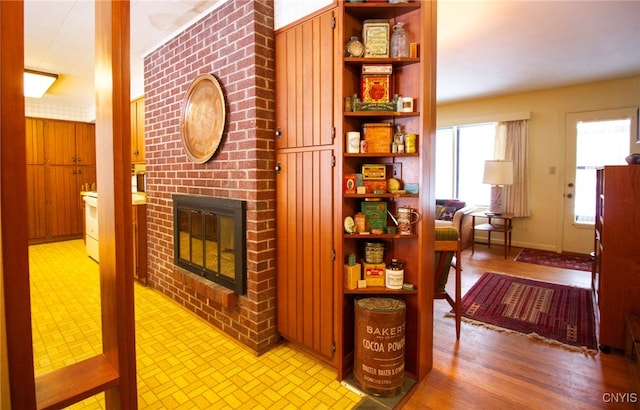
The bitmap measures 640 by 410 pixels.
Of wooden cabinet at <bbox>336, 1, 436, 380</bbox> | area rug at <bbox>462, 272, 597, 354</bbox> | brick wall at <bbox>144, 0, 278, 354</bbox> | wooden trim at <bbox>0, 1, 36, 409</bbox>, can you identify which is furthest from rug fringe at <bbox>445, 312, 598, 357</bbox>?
wooden trim at <bbox>0, 1, 36, 409</bbox>

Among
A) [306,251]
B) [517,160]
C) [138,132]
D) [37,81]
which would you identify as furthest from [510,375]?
[37,81]

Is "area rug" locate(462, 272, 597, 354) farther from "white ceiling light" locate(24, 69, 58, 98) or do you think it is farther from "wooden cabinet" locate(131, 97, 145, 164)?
"white ceiling light" locate(24, 69, 58, 98)

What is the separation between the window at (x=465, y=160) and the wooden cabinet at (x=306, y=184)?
4551mm

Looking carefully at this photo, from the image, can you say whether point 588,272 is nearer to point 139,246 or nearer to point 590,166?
point 590,166

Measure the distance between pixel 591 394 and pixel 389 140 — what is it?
1.81 m

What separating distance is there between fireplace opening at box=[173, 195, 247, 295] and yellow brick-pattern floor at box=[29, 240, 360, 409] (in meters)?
0.44

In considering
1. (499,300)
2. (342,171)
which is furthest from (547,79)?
(342,171)

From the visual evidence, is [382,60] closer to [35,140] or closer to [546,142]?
[546,142]

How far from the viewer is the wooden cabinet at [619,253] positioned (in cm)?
212

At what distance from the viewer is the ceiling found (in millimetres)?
2504

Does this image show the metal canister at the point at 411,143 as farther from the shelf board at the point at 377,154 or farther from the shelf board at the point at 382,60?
the shelf board at the point at 382,60

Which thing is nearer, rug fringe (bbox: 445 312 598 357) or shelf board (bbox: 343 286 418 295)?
shelf board (bbox: 343 286 418 295)

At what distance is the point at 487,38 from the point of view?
3.08m

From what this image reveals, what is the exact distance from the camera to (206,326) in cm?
262
